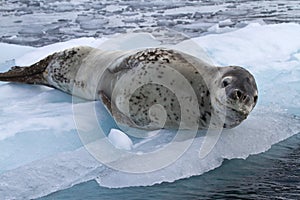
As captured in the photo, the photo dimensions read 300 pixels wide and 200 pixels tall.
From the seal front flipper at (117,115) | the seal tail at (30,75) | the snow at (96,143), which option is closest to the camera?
the snow at (96,143)

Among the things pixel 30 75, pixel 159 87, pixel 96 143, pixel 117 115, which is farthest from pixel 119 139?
pixel 30 75

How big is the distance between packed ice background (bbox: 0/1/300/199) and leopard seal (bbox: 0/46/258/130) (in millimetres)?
111

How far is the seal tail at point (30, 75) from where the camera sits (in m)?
4.04

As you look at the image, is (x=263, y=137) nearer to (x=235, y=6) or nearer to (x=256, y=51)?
(x=256, y=51)

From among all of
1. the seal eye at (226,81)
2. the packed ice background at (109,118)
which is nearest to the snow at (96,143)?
the packed ice background at (109,118)

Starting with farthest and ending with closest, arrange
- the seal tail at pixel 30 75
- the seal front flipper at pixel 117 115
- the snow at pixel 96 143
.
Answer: the seal tail at pixel 30 75, the seal front flipper at pixel 117 115, the snow at pixel 96 143

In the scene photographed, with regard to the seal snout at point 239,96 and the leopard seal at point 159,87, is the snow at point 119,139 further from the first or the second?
the seal snout at point 239,96

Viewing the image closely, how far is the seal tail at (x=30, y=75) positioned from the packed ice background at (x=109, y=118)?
0.08 m

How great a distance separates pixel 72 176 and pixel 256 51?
2791 mm

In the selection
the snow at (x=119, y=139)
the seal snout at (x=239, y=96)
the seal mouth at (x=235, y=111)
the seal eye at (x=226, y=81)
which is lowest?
the snow at (x=119, y=139)

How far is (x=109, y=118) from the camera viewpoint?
309 centimetres

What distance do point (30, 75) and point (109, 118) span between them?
1.21 m

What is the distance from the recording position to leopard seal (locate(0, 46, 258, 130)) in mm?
2627

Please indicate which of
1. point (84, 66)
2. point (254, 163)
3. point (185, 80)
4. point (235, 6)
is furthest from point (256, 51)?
point (235, 6)
